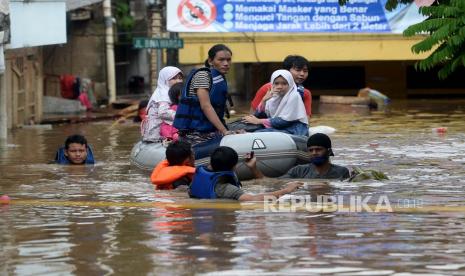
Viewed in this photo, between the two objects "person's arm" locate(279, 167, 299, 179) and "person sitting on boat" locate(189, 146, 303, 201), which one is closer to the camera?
"person sitting on boat" locate(189, 146, 303, 201)

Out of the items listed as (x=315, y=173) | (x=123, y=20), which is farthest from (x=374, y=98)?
(x=315, y=173)

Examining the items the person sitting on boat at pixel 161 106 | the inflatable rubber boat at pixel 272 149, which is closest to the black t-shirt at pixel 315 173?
the inflatable rubber boat at pixel 272 149

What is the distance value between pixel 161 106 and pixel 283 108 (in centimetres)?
171

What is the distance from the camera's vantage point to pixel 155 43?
88.3 feet

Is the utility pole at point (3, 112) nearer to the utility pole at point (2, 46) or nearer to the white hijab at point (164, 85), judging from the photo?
the utility pole at point (2, 46)

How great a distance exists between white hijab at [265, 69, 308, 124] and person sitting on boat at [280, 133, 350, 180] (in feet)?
4.19

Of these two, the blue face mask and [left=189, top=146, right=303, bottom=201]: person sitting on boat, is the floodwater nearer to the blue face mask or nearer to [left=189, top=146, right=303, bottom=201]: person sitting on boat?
[left=189, top=146, right=303, bottom=201]: person sitting on boat

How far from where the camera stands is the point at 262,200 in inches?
440

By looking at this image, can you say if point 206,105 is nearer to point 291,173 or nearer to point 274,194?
point 291,173

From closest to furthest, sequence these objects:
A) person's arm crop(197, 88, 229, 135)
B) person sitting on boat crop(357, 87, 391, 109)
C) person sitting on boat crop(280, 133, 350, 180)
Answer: person sitting on boat crop(280, 133, 350, 180), person's arm crop(197, 88, 229, 135), person sitting on boat crop(357, 87, 391, 109)

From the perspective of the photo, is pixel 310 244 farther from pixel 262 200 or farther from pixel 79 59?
pixel 79 59

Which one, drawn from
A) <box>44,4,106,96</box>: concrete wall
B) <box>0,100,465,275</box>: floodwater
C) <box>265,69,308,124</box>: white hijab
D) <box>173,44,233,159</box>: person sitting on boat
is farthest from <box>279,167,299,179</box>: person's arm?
<box>44,4,106,96</box>: concrete wall

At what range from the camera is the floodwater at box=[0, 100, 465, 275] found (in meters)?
8.18

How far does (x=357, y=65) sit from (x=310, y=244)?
2803cm
